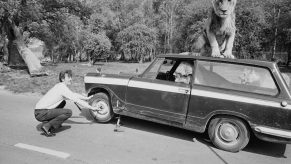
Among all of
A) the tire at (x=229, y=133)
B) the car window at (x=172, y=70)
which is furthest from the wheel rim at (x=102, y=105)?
the tire at (x=229, y=133)

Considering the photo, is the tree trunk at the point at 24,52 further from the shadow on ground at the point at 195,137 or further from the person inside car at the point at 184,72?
the person inside car at the point at 184,72

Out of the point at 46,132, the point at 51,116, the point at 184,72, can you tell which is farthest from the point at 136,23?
the point at 46,132

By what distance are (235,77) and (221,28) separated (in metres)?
2.32

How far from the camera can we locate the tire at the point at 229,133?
15.5ft

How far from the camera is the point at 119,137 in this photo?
209 inches

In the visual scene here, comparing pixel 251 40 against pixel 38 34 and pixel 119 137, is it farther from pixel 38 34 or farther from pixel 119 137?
pixel 119 137

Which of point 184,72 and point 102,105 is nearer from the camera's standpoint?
point 184,72

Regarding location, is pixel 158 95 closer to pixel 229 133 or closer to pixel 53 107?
pixel 229 133

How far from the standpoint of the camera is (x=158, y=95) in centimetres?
529

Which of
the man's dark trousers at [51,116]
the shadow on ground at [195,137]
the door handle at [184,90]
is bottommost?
the shadow on ground at [195,137]

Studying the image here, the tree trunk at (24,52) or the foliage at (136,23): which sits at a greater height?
the foliage at (136,23)

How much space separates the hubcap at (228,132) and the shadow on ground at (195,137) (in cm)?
34

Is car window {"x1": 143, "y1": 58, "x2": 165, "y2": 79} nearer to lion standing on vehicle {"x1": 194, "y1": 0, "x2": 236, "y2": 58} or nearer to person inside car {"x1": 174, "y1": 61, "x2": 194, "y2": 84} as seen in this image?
person inside car {"x1": 174, "y1": 61, "x2": 194, "y2": 84}

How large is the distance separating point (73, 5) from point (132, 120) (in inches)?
505
